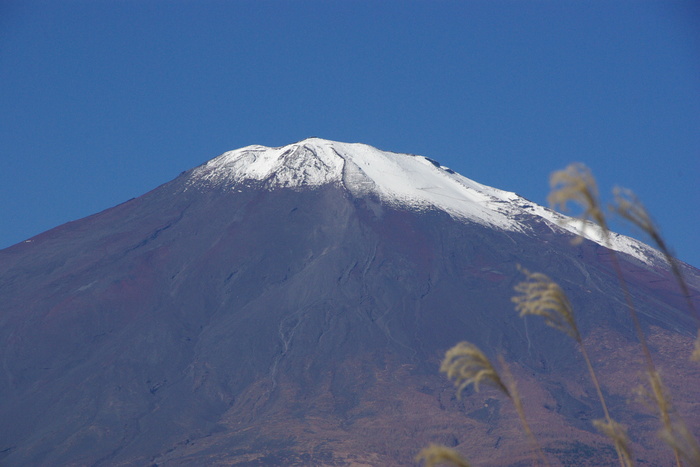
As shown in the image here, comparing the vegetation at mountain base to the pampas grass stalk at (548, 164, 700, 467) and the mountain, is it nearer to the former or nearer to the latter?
the pampas grass stalk at (548, 164, 700, 467)

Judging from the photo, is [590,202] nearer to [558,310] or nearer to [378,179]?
[558,310]

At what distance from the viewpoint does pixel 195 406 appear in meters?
79.4

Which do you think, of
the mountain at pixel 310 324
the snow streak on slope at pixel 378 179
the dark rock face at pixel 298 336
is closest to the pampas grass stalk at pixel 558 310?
the mountain at pixel 310 324

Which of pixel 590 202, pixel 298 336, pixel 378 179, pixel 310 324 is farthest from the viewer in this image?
pixel 378 179

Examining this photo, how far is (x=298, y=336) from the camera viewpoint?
8606 centimetres

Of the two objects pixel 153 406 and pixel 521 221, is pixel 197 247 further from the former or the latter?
pixel 521 221

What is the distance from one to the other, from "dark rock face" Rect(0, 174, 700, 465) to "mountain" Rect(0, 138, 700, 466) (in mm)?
221

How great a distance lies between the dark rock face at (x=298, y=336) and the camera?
2881 inches

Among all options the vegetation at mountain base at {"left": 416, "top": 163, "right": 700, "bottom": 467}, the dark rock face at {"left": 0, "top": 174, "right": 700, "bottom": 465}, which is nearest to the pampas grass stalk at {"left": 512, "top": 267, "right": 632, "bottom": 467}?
the vegetation at mountain base at {"left": 416, "top": 163, "right": 700, "bottom": 467}

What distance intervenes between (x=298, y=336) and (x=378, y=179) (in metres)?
30.9

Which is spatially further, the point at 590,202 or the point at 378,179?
the point at 378,179

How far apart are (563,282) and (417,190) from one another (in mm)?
23771

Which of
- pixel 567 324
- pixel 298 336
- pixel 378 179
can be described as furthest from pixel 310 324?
pixel 567 324

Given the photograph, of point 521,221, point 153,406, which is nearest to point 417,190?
point 521,221
